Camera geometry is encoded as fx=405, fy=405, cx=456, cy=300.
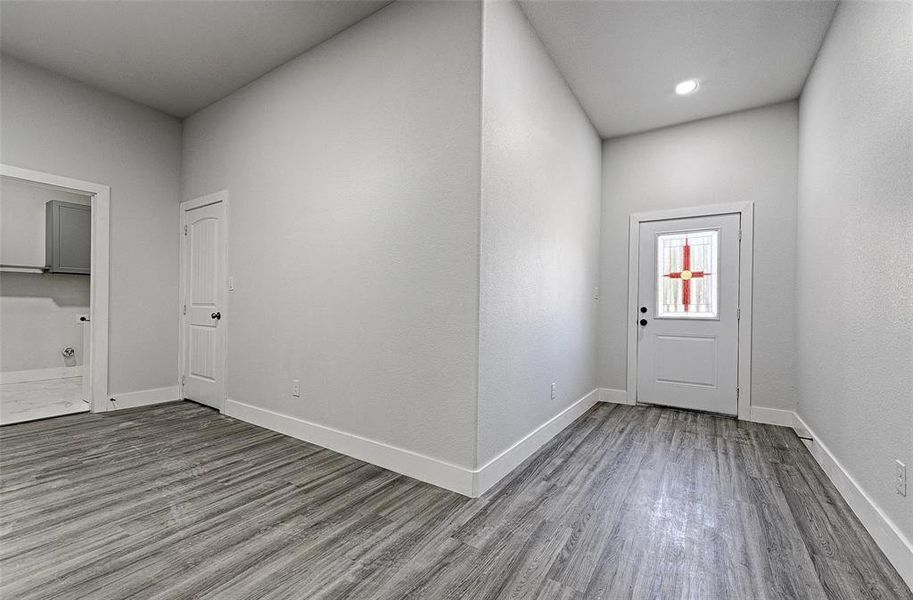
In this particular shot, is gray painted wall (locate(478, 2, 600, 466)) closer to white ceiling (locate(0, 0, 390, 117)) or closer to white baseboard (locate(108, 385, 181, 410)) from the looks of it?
white ceiling (locate(0, 0, 390, 117))

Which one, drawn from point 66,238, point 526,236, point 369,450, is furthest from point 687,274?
point 66,238

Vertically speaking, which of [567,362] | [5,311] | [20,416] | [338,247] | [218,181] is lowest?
[20,416]

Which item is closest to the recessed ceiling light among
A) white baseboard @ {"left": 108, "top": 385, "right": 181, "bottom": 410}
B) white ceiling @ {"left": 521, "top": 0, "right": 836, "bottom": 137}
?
white ceiling @ {"left": 521, "top": 0, "right": 836, "bottom": 137}

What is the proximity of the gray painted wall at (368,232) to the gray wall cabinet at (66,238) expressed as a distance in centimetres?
355

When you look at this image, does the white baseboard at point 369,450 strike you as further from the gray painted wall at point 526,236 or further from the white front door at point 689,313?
the white front door at point 689,313

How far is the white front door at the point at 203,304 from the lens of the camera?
3.87m

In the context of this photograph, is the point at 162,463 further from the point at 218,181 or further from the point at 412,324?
the point at 218,181

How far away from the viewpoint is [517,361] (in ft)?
8.73

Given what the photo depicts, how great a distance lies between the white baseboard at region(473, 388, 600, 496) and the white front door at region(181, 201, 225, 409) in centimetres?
279

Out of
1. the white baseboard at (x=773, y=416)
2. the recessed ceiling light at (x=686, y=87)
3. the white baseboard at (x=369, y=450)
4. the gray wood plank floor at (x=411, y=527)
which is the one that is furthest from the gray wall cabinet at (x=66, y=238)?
the white baseboard at (x=773, y=416)

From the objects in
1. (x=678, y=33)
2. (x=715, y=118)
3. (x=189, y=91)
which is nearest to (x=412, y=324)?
(x=678, y=33)

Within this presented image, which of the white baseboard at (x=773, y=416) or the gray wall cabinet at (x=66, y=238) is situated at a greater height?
the gray wall cabinet at (x=66, y=238)

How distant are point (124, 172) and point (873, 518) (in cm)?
606

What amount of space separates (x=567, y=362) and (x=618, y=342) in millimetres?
1184
